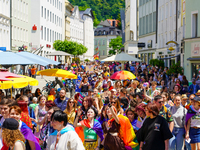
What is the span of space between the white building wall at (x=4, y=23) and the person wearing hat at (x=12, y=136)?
3849cm

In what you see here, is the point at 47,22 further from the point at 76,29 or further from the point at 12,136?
the point at 12,136

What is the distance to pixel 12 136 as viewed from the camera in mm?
5047

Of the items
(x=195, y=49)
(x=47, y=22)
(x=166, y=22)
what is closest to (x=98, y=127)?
(x=195, y=49)

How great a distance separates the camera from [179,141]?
9.16 metres

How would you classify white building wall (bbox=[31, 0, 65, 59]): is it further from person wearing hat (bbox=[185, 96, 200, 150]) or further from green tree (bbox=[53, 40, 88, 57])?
person wearing hat (bbox=[185, 96, 200, 150])

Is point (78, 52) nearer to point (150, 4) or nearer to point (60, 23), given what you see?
point (60, 23)

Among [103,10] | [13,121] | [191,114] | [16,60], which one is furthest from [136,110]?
[103,10]

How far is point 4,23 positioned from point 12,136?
40.2 m

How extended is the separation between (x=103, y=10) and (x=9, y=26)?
125721 mm

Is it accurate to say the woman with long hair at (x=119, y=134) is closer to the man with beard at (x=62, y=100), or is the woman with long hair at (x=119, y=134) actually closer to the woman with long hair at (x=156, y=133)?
the woman with long hair at (x=156, y=133)

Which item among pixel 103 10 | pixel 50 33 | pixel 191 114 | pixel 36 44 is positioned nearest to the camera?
pixel 191 114

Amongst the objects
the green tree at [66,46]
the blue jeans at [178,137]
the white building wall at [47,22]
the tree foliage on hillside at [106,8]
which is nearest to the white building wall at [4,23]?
the white building wall at [47,22]

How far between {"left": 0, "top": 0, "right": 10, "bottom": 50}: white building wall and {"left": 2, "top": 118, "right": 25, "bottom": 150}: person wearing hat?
126 feet

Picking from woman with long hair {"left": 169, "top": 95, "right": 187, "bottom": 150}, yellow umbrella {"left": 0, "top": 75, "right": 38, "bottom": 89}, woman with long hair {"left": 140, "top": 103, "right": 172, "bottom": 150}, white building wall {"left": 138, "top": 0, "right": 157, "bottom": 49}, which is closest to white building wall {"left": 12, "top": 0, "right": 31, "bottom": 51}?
white building wall {"left": 138, "top": 0, "right": 157, "bottom": 49}
